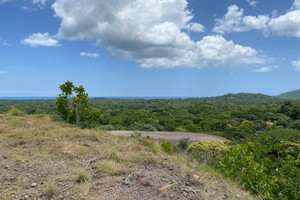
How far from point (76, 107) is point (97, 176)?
6.31 metres

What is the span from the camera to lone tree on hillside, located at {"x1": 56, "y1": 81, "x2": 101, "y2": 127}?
29.6 ft

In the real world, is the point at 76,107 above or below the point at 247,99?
above

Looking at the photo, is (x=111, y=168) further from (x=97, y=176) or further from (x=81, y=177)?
(x=81, y=177)

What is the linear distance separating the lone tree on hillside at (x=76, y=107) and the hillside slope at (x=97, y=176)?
372 centimetres

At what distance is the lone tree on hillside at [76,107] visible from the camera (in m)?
9.01

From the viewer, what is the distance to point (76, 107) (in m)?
9.27

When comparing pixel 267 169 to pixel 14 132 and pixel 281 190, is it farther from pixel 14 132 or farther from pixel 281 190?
pixel 14 132

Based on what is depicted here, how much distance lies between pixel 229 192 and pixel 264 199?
93 cm

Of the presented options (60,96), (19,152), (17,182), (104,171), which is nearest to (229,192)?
(104,171)

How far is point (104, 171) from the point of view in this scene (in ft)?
12.6

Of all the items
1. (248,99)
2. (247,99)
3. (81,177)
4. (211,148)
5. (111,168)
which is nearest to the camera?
(81,177)

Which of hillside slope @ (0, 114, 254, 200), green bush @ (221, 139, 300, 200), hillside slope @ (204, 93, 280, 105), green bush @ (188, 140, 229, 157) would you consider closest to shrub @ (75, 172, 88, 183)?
hillside slope @ (0, 114, 254, 200)

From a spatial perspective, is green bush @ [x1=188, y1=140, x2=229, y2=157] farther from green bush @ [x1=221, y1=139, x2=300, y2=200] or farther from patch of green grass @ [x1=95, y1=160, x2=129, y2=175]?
patch of green grass @ [x1=95, y1=160, x2=129, y2=175]

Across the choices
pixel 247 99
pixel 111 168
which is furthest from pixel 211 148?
pixel 247 99
